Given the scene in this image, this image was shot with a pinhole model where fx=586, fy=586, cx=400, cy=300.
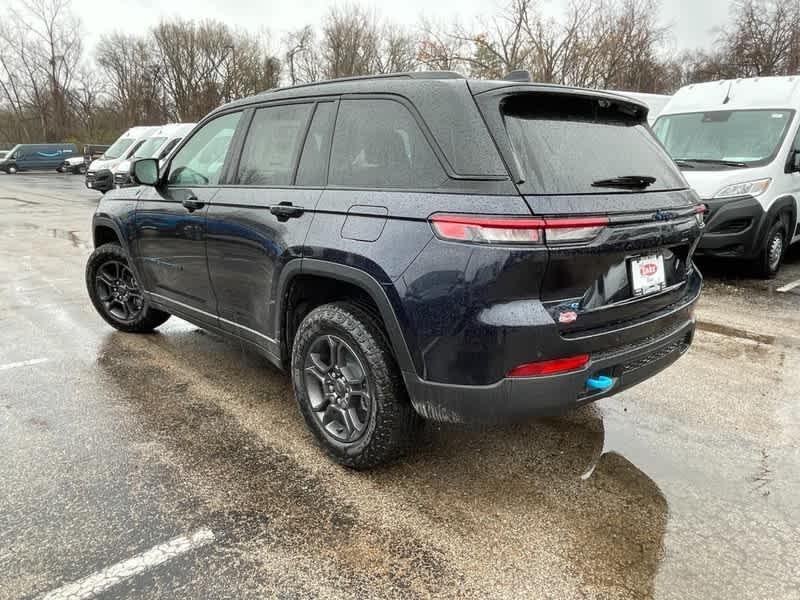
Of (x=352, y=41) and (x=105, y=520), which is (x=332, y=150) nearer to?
(x=105, y=520)

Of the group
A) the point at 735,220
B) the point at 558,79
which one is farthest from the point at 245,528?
the point at 558,79

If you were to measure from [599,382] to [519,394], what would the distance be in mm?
385

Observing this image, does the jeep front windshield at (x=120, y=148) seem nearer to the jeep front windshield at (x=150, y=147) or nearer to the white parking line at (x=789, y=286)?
the jeep front windshield at (x=150, y=147)

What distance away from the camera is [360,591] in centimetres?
204

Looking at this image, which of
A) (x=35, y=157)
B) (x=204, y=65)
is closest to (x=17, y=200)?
(x=35, y=157)

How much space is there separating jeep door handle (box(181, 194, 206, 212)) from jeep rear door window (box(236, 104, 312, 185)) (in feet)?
1.12

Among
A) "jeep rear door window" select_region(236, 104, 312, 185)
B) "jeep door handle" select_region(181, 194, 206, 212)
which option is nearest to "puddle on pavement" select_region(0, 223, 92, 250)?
"jeep door handle" select_region(181, 194, 206, 212)

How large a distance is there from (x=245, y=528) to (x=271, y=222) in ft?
4.76

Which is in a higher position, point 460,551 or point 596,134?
point 596,134

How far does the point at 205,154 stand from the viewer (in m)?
3.71

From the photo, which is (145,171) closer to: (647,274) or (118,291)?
(118,291)

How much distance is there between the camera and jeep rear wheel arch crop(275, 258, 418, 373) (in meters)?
2.39

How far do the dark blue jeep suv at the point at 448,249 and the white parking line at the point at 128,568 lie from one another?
0.76 metres

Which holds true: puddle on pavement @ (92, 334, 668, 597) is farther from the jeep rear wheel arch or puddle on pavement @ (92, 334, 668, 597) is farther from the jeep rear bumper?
the jeep rear wheel arch
